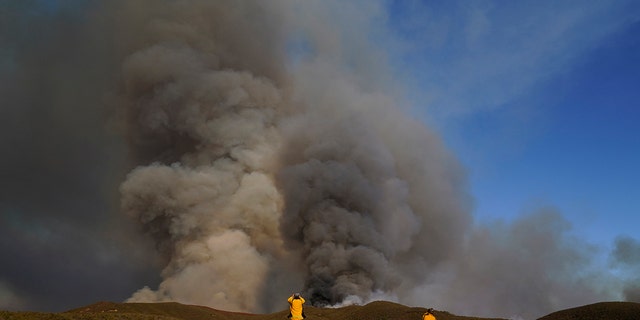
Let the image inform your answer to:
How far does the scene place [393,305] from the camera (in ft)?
139

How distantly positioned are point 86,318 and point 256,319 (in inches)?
961

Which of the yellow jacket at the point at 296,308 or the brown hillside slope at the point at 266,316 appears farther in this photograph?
the brown hillside slope at the point at 266,316

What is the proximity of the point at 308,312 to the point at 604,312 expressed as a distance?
81.4 ft

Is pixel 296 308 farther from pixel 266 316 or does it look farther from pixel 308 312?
pixel 266 316

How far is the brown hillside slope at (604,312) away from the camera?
28.7 meters

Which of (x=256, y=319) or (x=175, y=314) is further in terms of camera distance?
(x=256, y=319)

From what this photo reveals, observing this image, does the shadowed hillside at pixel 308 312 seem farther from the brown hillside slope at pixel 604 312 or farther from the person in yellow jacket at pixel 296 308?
the person in yellow jacket at pixel 296 308

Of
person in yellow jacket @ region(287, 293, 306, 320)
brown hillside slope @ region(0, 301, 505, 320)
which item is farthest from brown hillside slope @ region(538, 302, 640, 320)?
person in yellow jacket @ region(287, 293, 306, 320)

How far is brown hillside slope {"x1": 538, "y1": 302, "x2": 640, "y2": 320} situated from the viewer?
2867 cm

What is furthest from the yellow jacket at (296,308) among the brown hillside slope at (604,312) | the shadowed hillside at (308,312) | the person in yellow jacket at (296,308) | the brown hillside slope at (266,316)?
the brown hillside slope at (604,312)

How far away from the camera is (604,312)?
29.9 m

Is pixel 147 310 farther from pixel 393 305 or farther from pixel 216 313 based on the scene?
pixel 393 305

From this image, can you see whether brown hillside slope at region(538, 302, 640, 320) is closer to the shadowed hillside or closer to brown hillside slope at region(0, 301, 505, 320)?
the shadowed hillside

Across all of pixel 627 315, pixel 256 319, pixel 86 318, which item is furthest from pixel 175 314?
pixel 627 315
